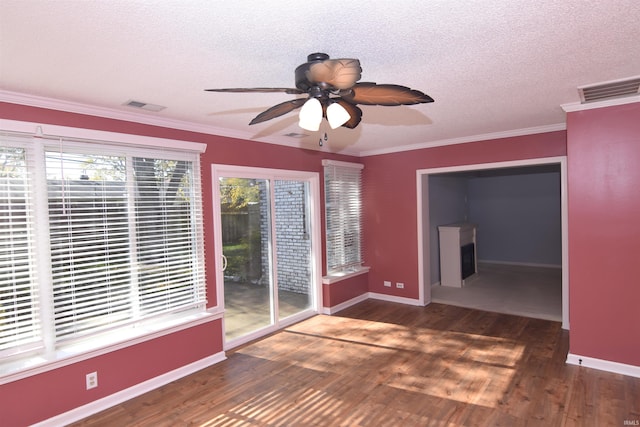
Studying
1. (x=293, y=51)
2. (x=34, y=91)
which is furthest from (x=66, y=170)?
(x=293, y=51)

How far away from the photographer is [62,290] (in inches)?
112

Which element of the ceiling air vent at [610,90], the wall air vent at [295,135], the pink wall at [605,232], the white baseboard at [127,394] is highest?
the wall air vent at [295,135]

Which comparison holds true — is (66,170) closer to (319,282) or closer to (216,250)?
(216,250)

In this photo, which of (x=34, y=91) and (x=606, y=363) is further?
(x=606, y=363)

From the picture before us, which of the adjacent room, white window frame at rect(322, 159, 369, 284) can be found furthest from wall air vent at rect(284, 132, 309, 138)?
the adjacent room

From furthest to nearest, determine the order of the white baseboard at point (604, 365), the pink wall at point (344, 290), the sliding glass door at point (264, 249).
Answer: the pink wall at point (344, 290) < the sliding glass door at point (264, 249) < the white baseboard at point (604, 365)

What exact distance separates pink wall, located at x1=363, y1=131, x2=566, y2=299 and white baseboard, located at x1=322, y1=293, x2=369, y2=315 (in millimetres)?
223

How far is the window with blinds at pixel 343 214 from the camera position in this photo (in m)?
5.51

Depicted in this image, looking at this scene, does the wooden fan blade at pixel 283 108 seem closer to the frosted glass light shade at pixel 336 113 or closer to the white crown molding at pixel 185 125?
the frosted glass light shade at pixel 336 113

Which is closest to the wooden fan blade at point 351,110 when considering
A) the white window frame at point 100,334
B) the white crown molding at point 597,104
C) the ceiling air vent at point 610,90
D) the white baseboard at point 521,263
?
the ceiling air vent at point 610,90

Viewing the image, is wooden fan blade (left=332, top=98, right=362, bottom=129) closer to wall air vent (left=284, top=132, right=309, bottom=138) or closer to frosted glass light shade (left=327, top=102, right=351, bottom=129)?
frosted glass light shade (left=327, top=102, right=351, bottom=129)

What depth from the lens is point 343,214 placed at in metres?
5.73

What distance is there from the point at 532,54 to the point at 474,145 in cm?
288

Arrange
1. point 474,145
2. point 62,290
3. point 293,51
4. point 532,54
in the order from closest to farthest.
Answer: point 293,51, point 532,54, point 62,290, point 474,145
